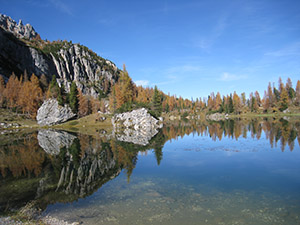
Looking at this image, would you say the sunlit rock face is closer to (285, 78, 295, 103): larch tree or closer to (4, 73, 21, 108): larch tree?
(4, 73, 21, 108): larch tree

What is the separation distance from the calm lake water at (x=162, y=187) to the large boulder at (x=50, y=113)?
63.9 meters

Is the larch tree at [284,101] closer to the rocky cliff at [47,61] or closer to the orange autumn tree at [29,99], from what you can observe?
the orange autumn tree at [29,99]

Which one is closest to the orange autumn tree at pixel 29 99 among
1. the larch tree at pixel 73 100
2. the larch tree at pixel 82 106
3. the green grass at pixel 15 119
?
the green grass at pixel 15 119

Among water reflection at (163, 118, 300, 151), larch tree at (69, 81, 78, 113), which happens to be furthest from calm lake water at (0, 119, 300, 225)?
larch tree at (69, 81, 78, 113)

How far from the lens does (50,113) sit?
8656cm

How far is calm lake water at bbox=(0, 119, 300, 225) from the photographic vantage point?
11.2m

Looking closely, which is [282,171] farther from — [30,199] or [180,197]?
[30,199]

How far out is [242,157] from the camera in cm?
2478

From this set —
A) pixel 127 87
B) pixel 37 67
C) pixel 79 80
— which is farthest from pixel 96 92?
pixel 127 87

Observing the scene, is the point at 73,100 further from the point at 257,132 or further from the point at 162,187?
the point at 162,187

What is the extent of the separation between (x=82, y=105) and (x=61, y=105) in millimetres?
11503

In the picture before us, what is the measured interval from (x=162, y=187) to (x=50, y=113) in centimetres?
8506

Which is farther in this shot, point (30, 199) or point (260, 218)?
point (30, 199)

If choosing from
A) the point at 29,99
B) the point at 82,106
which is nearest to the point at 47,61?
the point at 29,99
